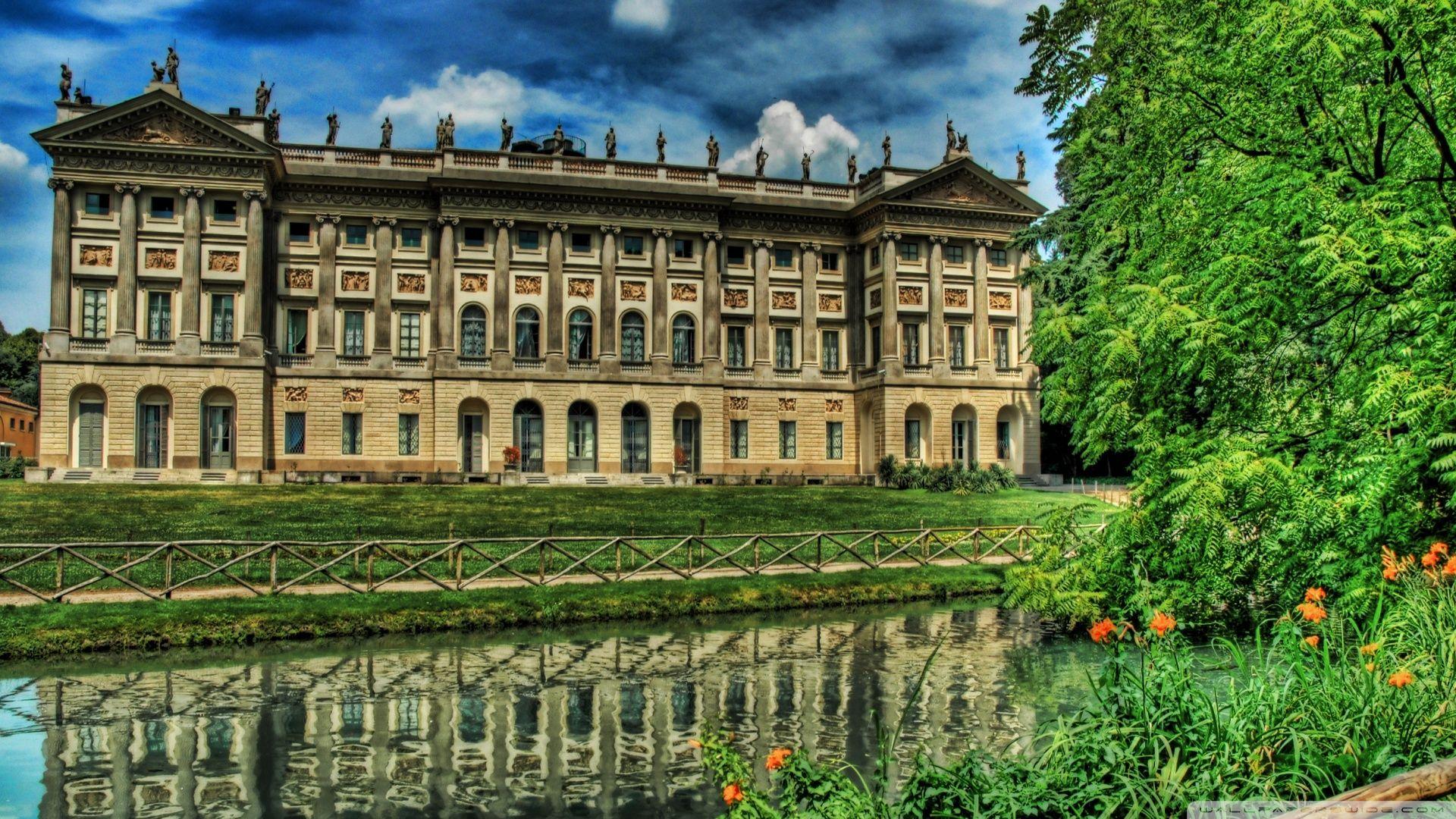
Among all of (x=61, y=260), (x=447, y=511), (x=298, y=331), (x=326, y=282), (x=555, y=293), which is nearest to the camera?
(x=447, y=511)

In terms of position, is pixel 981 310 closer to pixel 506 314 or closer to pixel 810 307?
pixel 810 307

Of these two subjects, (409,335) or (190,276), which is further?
(409,335)

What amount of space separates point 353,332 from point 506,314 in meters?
6.76

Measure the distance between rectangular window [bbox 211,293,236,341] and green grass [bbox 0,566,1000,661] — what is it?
29.9 m

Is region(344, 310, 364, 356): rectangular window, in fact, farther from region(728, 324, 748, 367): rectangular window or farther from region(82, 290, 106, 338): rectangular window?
region(728, 324, 748, 367): rectangular window

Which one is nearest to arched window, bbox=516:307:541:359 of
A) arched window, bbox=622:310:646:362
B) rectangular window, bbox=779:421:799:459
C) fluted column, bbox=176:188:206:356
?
arched window, bbox=622:310:646:362

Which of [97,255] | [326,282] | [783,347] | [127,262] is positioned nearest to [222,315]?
[127,262]

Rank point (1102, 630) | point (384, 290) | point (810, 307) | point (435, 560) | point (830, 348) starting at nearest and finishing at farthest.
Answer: point (1102, 630), point (435, 560), point (384, 290), point (810, 307), point (830, 348)

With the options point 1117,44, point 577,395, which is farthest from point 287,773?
point 577,395

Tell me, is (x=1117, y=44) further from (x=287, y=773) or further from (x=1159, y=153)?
(x=287, y=773)

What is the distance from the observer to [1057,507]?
14.2 metres

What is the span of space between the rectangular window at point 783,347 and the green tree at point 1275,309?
3870cm

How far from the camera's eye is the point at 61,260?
42.9m

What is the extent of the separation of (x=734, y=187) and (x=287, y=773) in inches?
1753
